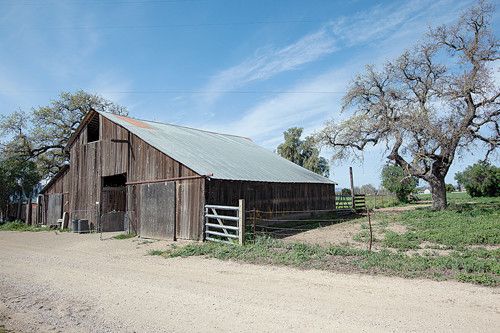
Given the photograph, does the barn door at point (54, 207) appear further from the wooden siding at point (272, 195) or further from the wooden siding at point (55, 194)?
the wooden siding at point (272, 195)

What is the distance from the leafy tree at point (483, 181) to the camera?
153 feet

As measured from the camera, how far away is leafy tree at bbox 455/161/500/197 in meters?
46.7

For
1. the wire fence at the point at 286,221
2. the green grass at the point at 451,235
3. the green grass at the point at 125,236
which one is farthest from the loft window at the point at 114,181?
the green grass at the point at 451,235

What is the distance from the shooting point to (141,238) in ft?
60.2

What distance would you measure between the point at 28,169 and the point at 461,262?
118 feet

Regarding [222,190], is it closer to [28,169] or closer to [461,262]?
[461,262]

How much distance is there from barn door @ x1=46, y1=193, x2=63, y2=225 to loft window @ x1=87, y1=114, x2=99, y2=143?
15.1 ft

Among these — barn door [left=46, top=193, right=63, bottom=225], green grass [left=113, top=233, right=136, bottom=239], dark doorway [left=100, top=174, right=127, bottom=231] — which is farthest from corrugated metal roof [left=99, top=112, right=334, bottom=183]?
barn door [left=46, top=193, right=63, bottom=225]

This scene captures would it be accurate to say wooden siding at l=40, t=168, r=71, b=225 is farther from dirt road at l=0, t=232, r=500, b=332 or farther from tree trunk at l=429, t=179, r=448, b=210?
tree trunk at l=429, t=179, r=448, b=210

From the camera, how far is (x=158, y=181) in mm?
18094

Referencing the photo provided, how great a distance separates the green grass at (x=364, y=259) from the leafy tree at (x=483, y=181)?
42.5 m

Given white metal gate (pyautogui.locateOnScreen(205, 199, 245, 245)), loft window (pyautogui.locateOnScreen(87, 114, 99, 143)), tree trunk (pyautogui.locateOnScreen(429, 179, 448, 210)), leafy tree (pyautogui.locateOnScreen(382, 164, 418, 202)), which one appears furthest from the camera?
leafy tree (pyautogui.locateOnScreen(382, 164, 418, 202))

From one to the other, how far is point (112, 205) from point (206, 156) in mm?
7161

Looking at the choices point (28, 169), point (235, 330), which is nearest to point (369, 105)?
point (235, 330)
